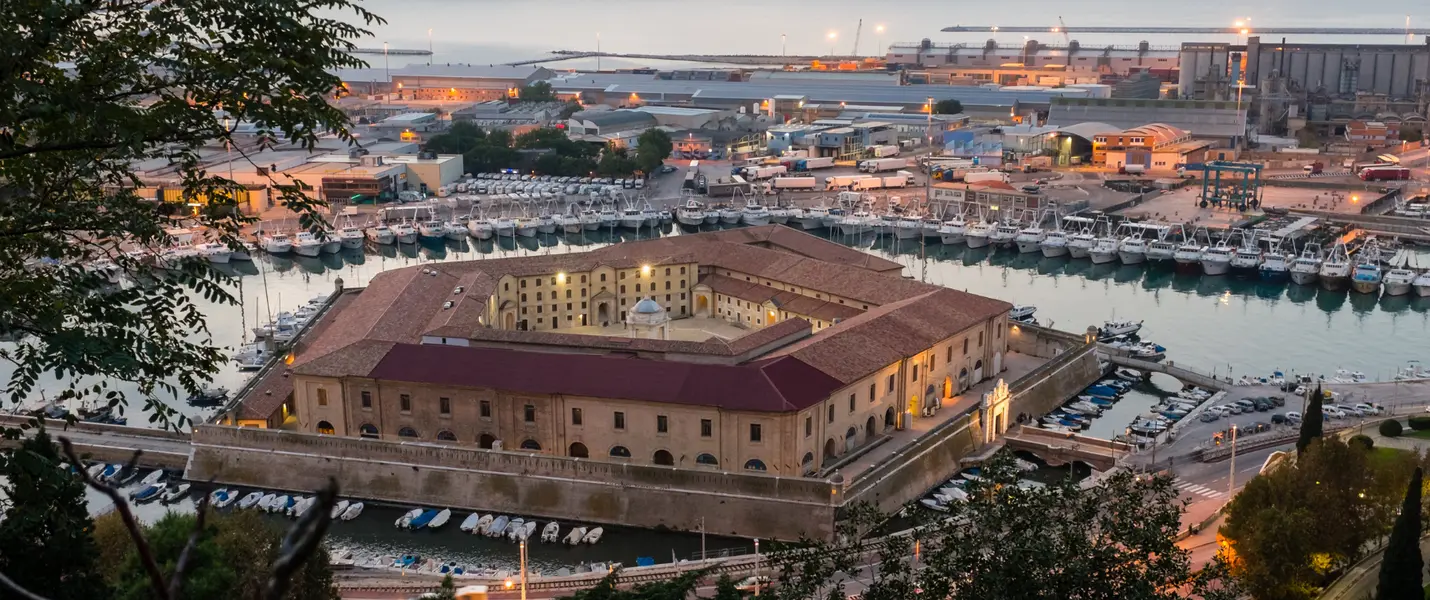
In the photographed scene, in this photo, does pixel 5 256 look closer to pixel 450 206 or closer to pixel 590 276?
pixel 590 276

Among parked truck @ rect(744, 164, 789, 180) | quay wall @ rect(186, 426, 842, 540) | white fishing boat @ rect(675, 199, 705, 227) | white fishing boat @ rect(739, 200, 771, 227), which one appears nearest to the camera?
quay wall @ rect(186, 426, 842, 540)

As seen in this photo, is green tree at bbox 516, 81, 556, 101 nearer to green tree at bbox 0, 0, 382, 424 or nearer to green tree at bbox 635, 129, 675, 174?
green tree at bbox 635, 129, 675, 174

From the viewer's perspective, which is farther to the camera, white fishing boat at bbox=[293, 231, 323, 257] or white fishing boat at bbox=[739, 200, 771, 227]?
white fishing boat at bbox=[739, 200, 771, 227]

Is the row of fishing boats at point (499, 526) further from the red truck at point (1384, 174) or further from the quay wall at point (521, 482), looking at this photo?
the red truck at point (1384, 174)

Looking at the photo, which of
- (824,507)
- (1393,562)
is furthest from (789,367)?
(1393,562)

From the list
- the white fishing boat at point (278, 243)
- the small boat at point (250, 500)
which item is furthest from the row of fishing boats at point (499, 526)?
the white fishing boat at point (278, 243)

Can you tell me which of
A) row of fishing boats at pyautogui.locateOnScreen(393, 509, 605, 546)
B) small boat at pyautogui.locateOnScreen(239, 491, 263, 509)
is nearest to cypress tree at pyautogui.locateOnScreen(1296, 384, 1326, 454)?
row of fishing boats at pyautogui.locateOnScreen(393, 509, 605, 546)

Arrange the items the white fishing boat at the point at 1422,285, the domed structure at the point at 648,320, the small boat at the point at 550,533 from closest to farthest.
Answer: the small boat at the point at 550,533, the domed structure at the point at 648,320, the white fishing boat at the point at 1422,285
